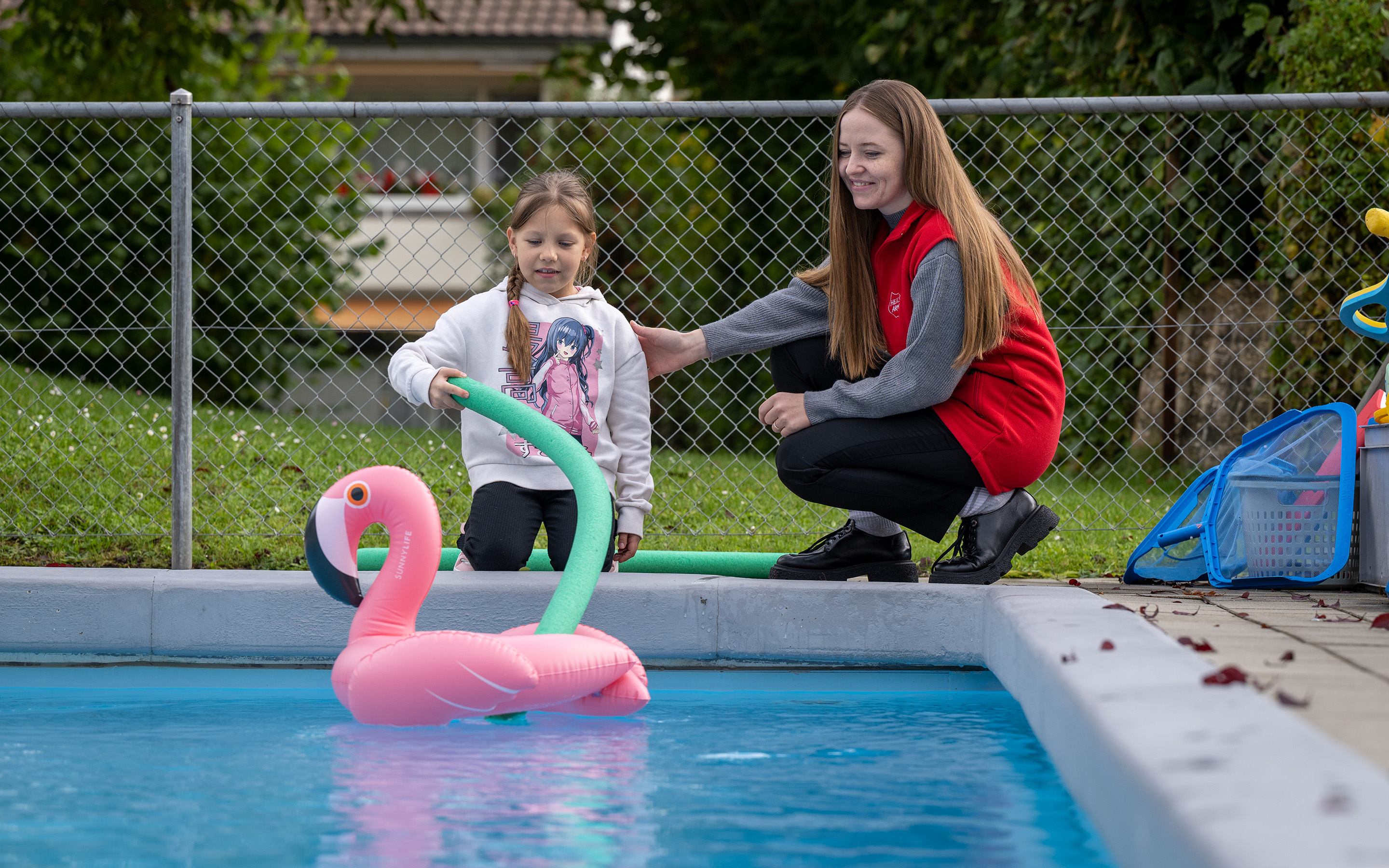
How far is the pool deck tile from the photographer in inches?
63.4

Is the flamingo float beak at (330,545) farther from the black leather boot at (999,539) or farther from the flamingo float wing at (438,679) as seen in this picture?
the black leather boot at (999,539)

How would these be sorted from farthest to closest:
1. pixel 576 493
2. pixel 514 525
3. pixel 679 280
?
pixel 679 280 < pixel 514 525 < pixel 576 493

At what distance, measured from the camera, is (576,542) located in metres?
2.58

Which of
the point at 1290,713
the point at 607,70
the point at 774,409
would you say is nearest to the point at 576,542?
the point at 774,409

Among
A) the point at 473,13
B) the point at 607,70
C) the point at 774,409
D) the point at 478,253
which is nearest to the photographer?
the point at 774,409

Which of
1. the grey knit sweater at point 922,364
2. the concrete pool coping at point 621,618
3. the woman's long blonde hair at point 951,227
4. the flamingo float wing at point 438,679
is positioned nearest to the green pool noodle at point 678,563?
the concrete pool coping at point 621,618

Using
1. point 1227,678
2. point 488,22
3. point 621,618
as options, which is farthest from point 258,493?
point 488,22

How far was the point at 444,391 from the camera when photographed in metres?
2.74

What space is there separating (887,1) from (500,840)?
24.8ft

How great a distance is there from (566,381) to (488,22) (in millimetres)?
15339

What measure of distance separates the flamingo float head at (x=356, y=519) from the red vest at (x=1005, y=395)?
51.3 inches

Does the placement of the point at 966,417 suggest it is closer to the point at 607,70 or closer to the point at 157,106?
the point at 157,106

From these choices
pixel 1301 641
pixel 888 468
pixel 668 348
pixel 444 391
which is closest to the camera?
pixel 1301 641

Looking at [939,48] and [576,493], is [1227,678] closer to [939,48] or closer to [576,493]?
[576,493]
